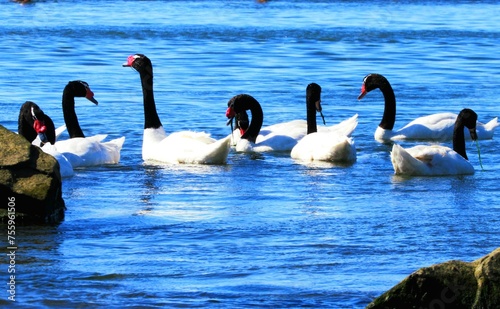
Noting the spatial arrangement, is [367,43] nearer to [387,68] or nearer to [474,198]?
[387,68]

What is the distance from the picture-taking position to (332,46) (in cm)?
2856

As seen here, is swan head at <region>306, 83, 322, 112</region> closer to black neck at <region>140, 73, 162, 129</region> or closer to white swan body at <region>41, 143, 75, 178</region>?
black neck at <region>140, 73, 162, 129</region>

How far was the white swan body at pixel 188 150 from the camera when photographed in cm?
1323

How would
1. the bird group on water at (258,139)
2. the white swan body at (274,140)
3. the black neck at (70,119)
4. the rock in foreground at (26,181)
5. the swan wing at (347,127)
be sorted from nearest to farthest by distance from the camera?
the rock in foreground at (26,181) → the bird group on water at (258,139) → the black neck at (70,119) → the white swan body at (274,140) → the swan wing at (347,127)

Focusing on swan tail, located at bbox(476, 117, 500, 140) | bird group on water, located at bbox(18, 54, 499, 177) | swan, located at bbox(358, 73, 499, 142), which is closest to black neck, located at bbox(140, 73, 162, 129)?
bird group on water, located at bbox(18, 54, 499, 177)

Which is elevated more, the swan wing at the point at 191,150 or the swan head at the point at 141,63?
the swan head at the point at 141,63

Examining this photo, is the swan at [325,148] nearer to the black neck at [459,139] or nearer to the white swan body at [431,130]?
the black neck at [459,139]

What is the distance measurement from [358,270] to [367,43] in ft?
70.9

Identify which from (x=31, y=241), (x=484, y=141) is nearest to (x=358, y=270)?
(x=31, y=241)

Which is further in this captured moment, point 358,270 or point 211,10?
point 211,10

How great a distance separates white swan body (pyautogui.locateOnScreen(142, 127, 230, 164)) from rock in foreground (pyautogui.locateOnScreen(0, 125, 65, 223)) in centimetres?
373

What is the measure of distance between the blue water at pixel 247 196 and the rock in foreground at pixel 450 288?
2.91ft

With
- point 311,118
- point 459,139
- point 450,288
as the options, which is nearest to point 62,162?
point 311,118

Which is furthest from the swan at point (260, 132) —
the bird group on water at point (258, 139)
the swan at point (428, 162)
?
the swan at point (428, 162)
